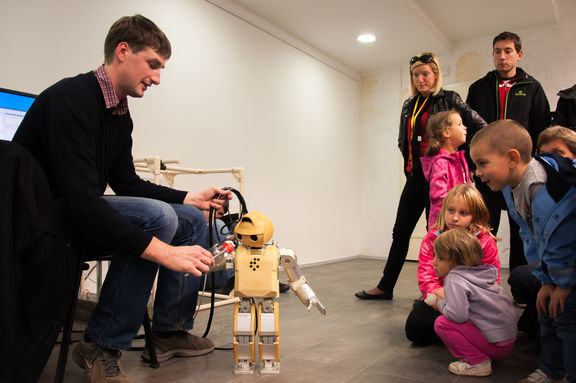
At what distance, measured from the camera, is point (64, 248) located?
3.34 ft

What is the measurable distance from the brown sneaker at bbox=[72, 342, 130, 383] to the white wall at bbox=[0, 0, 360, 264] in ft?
5.64

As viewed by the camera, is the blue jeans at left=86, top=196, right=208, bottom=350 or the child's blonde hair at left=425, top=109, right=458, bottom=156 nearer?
the blue jeans at left=86, top=196, right=208, bottom=350

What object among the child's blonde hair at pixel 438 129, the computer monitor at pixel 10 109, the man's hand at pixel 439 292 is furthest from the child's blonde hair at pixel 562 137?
the computer monitor at pixel 10 109

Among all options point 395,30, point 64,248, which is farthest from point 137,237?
point 395,30

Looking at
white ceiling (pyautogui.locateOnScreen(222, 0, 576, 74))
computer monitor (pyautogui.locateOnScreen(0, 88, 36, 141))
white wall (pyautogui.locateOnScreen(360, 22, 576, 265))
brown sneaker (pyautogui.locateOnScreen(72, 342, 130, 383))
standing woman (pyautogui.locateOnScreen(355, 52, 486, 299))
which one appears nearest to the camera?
brown sneaker (pyautogui.locateOnScreen(72, 342, 130, 383))

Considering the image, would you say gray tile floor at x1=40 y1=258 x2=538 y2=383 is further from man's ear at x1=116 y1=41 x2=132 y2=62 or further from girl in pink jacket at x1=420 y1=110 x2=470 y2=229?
man's ear at x1=116 y1=41 x2=132 y2=62

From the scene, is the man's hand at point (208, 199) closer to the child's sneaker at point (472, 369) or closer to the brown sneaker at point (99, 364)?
the brown sneaker at point (99, 364)

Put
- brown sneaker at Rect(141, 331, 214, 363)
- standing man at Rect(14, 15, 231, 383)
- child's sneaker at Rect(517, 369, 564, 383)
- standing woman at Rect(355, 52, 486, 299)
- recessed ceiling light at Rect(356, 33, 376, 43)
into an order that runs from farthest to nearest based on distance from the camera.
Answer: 1. recessed ceiling light at Rect(356, 33, 376, 43)
2. standing woman at Rect(355, 52, 486, 299)
3. brown sneaker at Rect(141, 331, 214, 363)
4. child's sneaker at Rect(517, 369, 564, 383)
5. standing man at Rect(14, 15, 231, 383)

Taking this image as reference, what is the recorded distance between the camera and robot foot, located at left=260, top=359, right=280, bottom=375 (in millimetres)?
1387

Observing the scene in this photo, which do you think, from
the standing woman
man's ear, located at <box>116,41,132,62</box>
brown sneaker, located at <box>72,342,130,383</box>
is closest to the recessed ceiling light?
the standing woman

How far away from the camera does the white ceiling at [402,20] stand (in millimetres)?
3840

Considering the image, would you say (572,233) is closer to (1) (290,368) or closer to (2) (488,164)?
(2) (488,164)

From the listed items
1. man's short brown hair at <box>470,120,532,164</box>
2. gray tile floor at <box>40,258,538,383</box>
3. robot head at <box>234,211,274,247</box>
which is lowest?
gray tile floor at <box>40,258,538,383</box>

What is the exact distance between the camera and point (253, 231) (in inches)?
54.9
